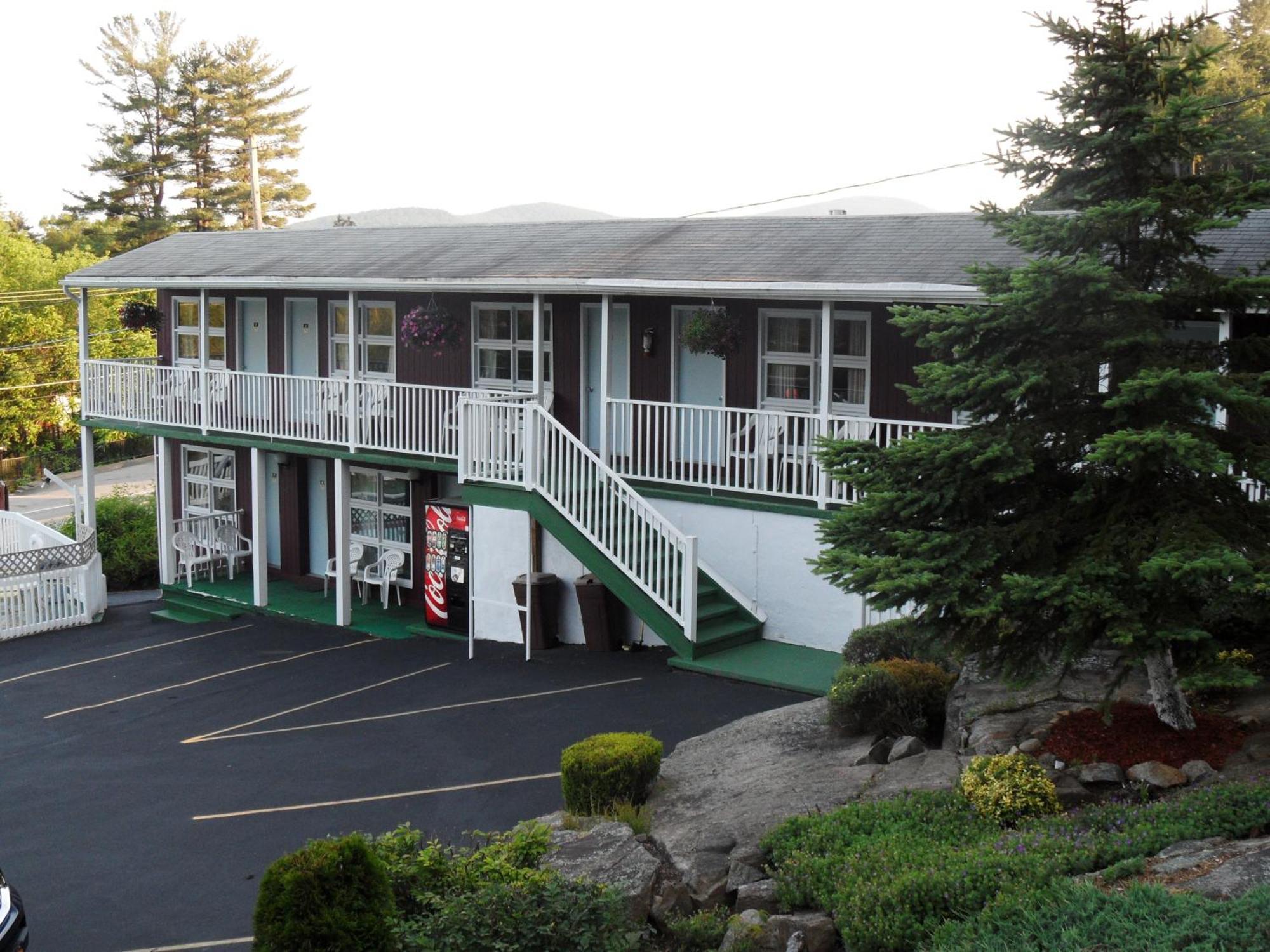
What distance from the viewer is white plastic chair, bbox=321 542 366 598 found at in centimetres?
2035

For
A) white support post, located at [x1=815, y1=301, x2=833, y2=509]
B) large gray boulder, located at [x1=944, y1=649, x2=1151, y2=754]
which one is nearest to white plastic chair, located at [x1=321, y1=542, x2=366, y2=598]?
white support post, located at [x1=815, y1=301, x2=833, y2=509]

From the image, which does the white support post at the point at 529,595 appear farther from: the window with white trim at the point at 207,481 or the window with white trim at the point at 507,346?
the window with white trim at the point at 207,481

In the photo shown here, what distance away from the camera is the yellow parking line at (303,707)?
49.1 ft

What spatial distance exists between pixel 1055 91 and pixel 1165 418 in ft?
7.72

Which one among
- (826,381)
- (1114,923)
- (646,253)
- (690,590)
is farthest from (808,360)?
(1114,923)

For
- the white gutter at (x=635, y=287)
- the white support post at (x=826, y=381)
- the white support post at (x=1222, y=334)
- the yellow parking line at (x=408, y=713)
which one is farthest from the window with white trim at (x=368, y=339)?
the white support post at (x=1222, y=334)

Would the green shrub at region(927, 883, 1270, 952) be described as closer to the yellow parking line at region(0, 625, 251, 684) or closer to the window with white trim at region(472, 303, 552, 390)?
the window with white trim at region(472, 303, 552, 390)

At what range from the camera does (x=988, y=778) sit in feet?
29.3

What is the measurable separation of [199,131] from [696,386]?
2015 inches

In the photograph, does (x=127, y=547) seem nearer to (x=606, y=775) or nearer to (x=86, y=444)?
(x=86, y=444)

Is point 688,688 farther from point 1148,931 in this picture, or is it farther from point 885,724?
point 1148,931

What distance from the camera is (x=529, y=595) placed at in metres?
16.5

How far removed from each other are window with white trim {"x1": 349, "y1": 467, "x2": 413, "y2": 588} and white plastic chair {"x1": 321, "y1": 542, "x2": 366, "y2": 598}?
8.5 inches

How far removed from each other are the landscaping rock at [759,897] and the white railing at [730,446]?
21.2 feet
